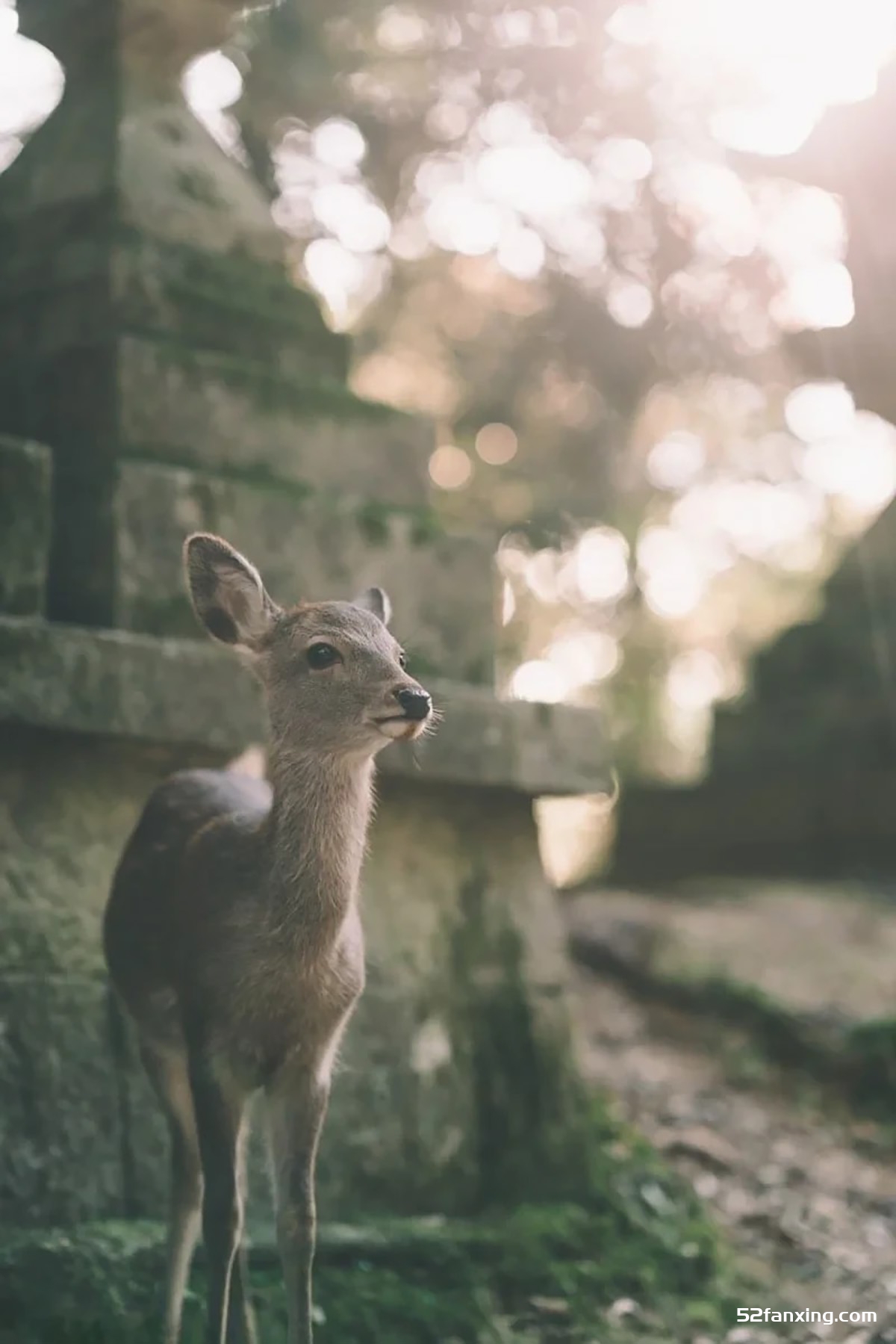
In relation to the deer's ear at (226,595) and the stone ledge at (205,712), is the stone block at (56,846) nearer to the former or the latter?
the stone ledge at (205,712)

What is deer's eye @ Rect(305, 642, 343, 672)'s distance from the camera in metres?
4.38

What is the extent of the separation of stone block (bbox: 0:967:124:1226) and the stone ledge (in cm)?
64

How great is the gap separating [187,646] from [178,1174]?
1.83m

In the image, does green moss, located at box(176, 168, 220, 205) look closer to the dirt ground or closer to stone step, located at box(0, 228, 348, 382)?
stone step, located at box(0, 228, 348, 382)

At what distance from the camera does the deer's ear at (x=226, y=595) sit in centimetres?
460

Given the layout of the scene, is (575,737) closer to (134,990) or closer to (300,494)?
(300,494)

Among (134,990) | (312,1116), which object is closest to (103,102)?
(134,990)

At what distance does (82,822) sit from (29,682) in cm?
55

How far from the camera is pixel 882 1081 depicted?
823 centimetres

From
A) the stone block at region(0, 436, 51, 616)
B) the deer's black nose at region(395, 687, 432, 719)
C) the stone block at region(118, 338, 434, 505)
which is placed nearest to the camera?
the deer's black nose at region(395, 687, 432, 719)

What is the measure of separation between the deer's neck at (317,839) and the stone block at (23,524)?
1.48 metres

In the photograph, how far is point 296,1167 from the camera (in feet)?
14.7

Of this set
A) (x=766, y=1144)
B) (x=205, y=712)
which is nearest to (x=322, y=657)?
(x=205, y=712)

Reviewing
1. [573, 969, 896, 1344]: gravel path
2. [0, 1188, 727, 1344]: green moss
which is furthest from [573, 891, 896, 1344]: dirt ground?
[0, 1188, 727, 1344]: green moss
